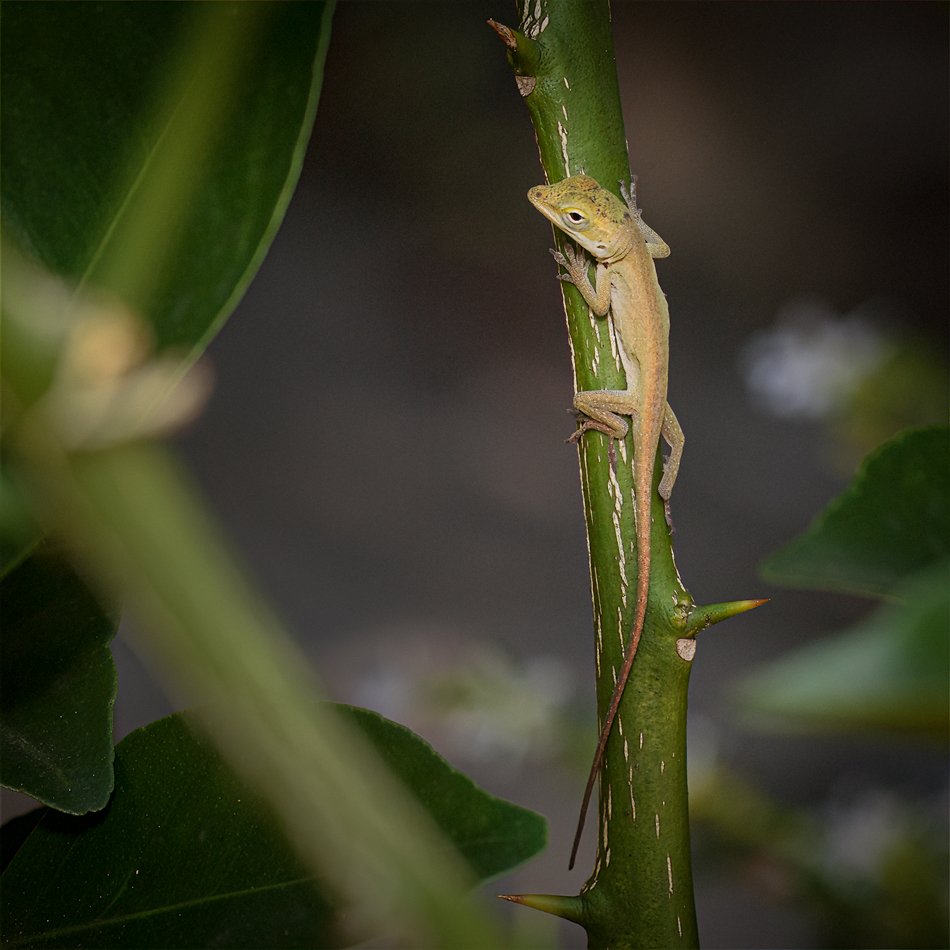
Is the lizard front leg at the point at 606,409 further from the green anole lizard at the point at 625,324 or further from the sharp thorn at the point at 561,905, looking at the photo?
the sharp thorn at the point at 561,905

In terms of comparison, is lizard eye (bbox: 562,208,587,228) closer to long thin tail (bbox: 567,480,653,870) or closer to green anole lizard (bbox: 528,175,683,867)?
green anole lizard (bbox: 528,175,683,867)

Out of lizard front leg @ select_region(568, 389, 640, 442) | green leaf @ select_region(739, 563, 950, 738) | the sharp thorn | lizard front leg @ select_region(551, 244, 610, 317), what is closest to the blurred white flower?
lizard front leg @ select_region(551, 244, 610, 317)

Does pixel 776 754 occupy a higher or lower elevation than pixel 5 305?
lower

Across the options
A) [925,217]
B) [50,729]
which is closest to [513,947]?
[50,729]

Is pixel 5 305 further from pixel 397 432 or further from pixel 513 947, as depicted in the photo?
pixel 397 432

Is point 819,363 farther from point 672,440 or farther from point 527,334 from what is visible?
point 527,334
